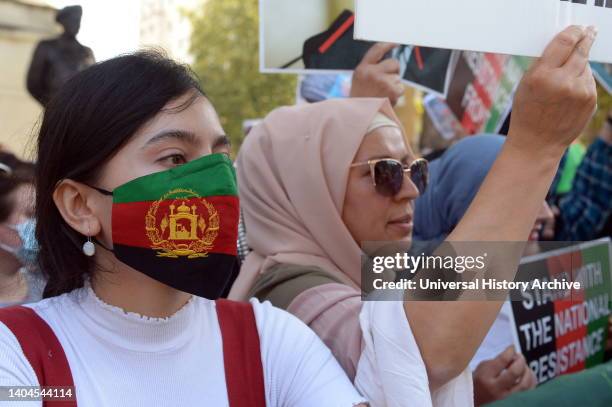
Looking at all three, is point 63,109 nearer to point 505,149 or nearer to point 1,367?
point 1,367

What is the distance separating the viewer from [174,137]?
163 cm

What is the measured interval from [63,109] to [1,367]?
615mm

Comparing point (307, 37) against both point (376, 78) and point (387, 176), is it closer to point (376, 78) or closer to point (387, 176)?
point (376, 78)

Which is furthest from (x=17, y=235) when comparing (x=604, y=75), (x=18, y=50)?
(x=604, y=75)

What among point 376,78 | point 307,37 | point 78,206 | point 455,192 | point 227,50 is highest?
point 307,37

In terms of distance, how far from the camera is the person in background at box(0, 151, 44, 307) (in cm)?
193

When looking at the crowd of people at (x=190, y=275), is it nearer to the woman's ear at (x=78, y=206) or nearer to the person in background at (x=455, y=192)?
the woman's ear at (x=78, y=206)

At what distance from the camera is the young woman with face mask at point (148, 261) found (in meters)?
1.54

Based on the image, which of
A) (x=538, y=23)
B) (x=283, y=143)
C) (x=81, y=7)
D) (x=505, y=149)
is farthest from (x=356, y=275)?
(x=81, y=7)

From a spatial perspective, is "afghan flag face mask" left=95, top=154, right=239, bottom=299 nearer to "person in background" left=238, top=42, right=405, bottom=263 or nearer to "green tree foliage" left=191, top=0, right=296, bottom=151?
"person in background" left=238, top=42, right=405, bottom=263

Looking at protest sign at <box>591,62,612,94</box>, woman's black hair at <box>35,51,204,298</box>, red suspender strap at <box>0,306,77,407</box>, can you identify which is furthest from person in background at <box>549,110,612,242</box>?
red suspender strap at <box>0,306,77,407</box>

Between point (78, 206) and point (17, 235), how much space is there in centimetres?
85

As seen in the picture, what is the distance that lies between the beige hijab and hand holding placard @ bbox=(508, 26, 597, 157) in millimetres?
831

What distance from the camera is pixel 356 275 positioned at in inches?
Result: 88.6
